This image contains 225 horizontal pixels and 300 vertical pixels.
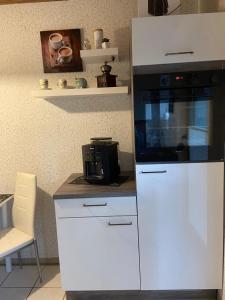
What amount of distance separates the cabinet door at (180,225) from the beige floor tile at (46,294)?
0.72 metres

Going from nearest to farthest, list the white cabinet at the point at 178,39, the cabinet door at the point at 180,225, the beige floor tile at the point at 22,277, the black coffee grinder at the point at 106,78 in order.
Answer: the white cabinet at the point at 178,39 → the cabinet door at the point at 180,225 → the black coffee grinder at the point at 106,78 → the beige floor tile at the point at 22,277

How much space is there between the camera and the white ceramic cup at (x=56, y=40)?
247cm

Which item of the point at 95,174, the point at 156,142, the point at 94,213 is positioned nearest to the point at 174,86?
the point at 156,142

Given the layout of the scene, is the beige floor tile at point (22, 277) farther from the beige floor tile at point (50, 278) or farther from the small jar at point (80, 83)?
the small jar at point (80, 83)

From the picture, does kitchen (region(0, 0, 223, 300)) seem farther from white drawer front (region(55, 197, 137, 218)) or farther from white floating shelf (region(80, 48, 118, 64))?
white drawer front (region(55, 197, 137, 218))

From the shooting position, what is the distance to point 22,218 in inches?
99.9

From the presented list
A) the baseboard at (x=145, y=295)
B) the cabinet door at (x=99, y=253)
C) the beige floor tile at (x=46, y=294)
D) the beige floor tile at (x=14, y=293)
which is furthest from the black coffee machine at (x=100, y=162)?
the beige floor tile at (x=14, y=293)

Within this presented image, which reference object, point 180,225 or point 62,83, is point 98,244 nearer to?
point 180,225

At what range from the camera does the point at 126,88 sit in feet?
7.51

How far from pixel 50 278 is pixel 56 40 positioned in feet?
6.85

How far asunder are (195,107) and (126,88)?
1.96ft

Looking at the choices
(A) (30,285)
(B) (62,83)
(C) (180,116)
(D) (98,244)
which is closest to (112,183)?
(D) (98,244)

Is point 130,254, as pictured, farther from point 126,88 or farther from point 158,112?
point 126,88

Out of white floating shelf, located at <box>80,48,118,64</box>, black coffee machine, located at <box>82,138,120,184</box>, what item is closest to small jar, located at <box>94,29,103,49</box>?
white floating shelf, located at <box>80,48,118,64</box>
